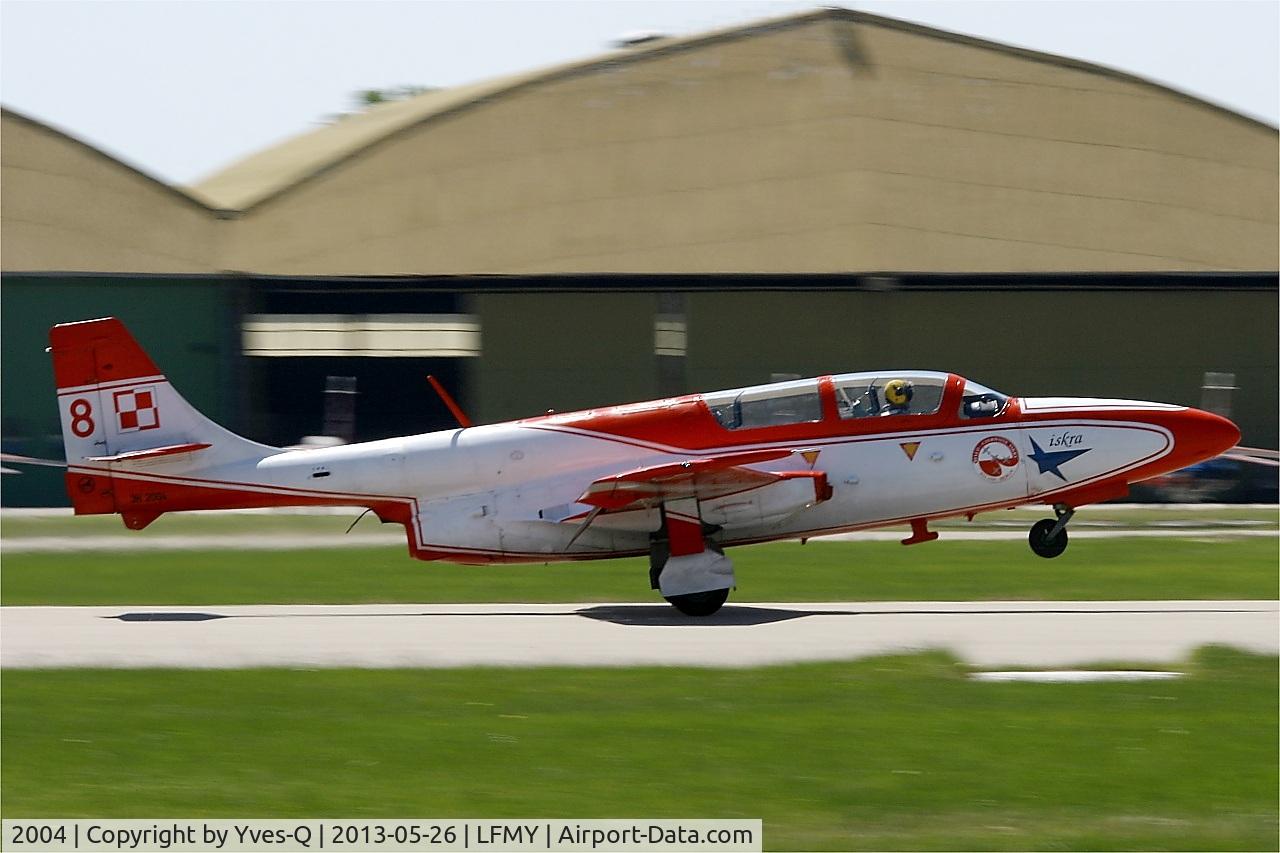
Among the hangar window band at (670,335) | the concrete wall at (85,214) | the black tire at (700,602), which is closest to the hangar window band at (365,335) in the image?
the concrete wall at (85,214)

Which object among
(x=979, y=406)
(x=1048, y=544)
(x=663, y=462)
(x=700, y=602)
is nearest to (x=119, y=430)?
(x=663, y=462)

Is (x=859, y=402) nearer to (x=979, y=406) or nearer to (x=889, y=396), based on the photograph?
(x=889, y=396)

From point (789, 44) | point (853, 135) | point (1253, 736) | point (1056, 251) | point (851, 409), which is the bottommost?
point (1253, 736)

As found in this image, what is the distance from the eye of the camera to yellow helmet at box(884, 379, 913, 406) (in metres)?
15.7

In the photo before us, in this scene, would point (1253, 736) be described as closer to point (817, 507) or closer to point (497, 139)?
point (817, 507)

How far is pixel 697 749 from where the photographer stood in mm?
9688

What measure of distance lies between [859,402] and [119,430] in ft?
25.8

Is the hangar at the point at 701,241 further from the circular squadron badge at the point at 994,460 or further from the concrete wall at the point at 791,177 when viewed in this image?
the circular squadron badge at the point at 994,460

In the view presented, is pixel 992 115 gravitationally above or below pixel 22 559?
above

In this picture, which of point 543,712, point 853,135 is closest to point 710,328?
point 853,135

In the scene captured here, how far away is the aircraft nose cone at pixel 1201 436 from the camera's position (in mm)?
15680

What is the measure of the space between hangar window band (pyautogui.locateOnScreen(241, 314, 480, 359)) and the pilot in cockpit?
2082cm

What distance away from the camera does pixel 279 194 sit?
36.6 m

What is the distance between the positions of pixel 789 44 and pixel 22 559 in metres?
23.4
